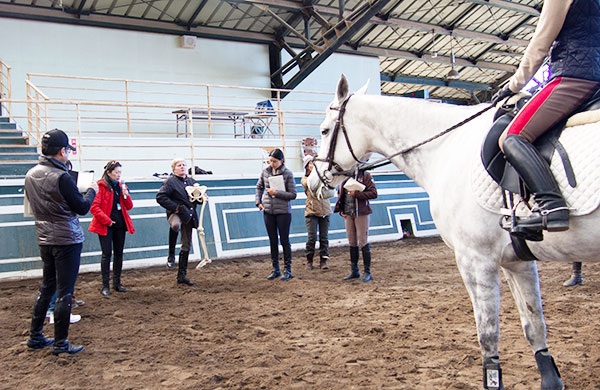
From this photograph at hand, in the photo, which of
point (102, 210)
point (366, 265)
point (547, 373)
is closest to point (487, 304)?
point (547, 373)

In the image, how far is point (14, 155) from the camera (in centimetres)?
946

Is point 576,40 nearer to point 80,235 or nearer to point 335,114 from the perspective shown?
point 335,114

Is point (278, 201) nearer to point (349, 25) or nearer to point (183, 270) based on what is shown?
point (183, 270)

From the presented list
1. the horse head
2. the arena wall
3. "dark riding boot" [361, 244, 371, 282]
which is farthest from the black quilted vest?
the arena wall

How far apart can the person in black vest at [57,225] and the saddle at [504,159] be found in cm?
312

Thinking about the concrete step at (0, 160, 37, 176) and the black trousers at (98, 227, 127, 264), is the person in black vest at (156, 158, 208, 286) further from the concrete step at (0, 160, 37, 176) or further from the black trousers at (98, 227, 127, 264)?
the concrete step at (0, 160, 37, 176)

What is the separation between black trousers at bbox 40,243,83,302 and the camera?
373 centimetres

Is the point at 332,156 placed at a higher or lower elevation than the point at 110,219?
higher

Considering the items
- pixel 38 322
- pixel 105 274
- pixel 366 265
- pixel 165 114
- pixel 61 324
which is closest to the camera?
pixel 61 324

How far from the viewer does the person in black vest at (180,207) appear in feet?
21.0

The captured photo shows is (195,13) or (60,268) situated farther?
(195,13)

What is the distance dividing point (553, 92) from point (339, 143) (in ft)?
4.48

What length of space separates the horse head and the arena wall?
5676 millimetres

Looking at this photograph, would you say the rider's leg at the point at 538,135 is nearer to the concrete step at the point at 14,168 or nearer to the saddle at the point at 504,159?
the saddle at the point at 504,159
